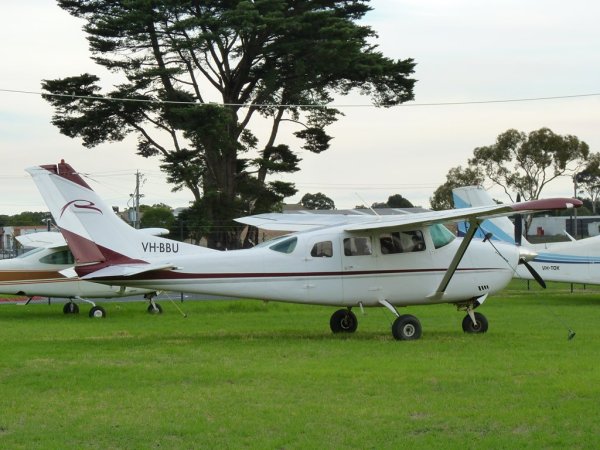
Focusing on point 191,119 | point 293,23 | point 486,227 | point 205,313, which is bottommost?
point 205,313

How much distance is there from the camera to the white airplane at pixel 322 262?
16.0 m

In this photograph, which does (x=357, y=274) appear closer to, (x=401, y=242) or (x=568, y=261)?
(x=401, y=242)

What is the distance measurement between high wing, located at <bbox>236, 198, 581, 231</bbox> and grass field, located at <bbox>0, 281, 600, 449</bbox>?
2032mm

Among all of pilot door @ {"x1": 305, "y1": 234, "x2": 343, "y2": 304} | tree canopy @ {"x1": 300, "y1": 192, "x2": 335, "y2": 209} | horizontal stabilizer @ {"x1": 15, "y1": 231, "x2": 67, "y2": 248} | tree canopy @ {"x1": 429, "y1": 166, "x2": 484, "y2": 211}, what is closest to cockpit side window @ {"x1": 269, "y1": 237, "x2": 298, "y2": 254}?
pilot door @ {"x1": 305, "y1": 234, "x2": 343, "y2": 304}

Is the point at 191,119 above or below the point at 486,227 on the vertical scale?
above

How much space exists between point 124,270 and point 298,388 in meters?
5.96

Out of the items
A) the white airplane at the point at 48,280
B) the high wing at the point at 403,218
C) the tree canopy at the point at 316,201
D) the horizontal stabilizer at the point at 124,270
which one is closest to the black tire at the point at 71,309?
the white airplane at the point at 48,280

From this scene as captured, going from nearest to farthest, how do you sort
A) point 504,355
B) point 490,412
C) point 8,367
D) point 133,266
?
point 490,412
point 8,367
point 504,355
point 133,266

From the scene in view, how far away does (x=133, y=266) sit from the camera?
16109mm

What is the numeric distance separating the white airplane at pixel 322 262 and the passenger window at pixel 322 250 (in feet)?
0.06

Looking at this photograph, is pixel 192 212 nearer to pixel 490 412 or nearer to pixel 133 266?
pixel 133 266

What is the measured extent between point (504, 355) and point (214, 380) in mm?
4581

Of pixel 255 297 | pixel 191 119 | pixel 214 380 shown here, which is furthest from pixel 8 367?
pixel 191 119

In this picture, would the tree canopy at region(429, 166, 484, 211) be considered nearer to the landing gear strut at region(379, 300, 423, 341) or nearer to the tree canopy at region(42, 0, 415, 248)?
the tree canopy at region(42, 0, 415, 248)
